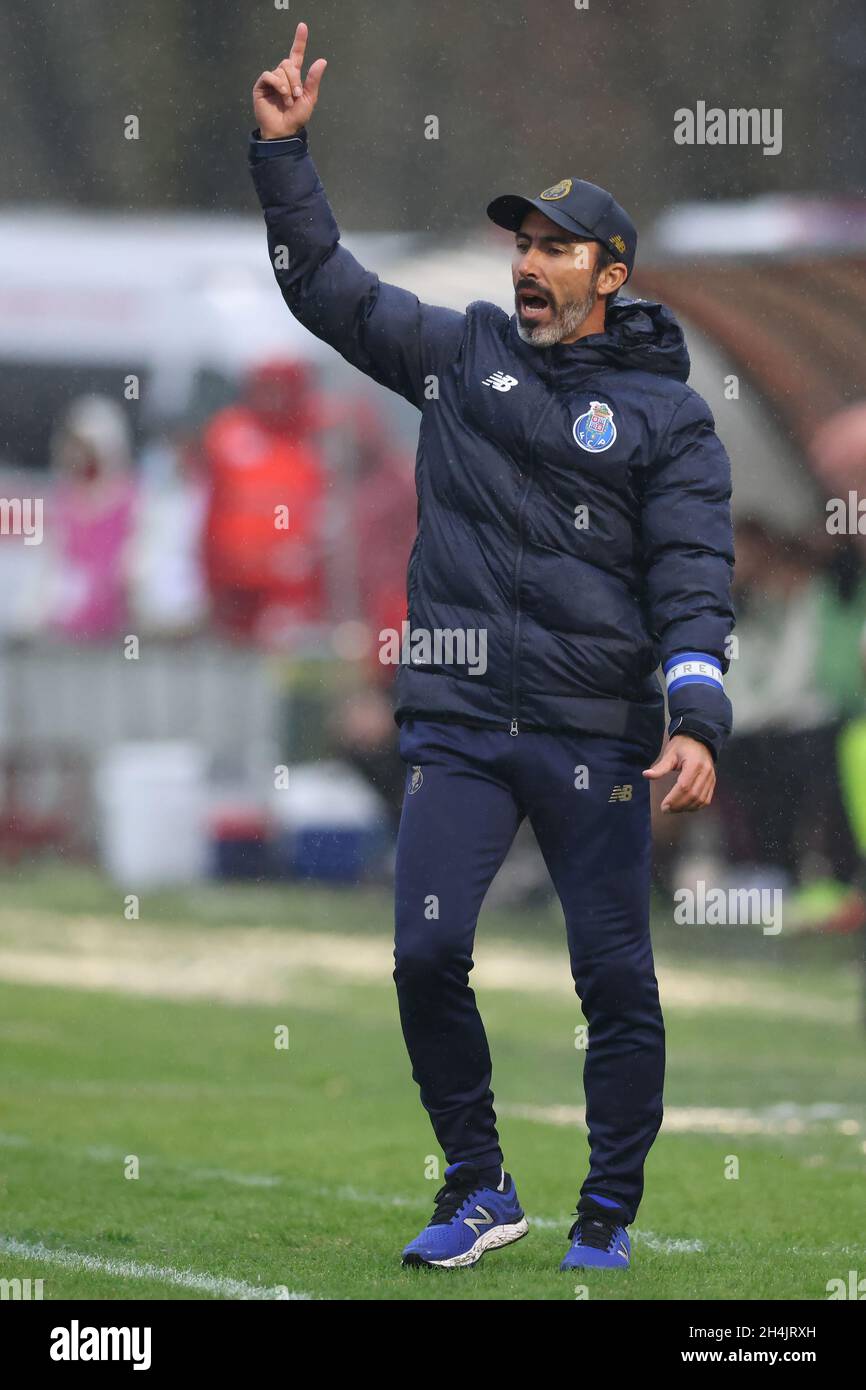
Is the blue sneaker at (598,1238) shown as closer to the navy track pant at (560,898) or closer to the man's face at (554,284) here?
the navy track pant at (560,898)

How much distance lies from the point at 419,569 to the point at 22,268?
42.2ft

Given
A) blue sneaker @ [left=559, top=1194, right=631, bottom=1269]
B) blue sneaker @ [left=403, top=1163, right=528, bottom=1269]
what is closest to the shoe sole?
blue sneaker @ [left=403, top=1163, right=528, bottom=1269]

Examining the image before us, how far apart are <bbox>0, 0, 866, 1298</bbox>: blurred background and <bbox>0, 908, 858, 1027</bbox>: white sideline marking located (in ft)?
0.15

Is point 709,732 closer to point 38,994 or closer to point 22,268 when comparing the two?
point 38,994

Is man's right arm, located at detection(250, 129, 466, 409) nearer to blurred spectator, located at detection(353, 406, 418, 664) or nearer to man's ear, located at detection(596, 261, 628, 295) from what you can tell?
man's ear, located at detection(596, 261, 628, 295)

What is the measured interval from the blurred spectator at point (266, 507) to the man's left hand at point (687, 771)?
9.34 m

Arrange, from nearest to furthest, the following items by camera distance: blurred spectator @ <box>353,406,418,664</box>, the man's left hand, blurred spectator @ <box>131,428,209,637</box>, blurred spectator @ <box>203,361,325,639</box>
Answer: the man's left hand
blurred spectator @ <box>353,406,418,664</box>
blurred spectator @ <box>203,361,325,639</box>
blurred spectator @ <box>131,428,209,637</box>

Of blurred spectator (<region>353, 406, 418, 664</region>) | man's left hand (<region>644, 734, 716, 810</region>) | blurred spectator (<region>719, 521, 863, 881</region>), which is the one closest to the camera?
man's left hand (<region>644, 734, 716, 810</region>)

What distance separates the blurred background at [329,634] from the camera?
682 cm

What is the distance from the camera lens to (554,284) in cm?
491

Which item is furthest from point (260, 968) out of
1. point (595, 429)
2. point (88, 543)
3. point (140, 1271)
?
point (595, 429)

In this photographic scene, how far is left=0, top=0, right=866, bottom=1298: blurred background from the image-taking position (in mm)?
6824

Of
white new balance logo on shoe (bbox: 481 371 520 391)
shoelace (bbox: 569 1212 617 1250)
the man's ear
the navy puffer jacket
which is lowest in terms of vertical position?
shoelace (bbox: 569 1212 617 1250)

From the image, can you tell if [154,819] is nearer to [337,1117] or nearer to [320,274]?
[337,1117]
